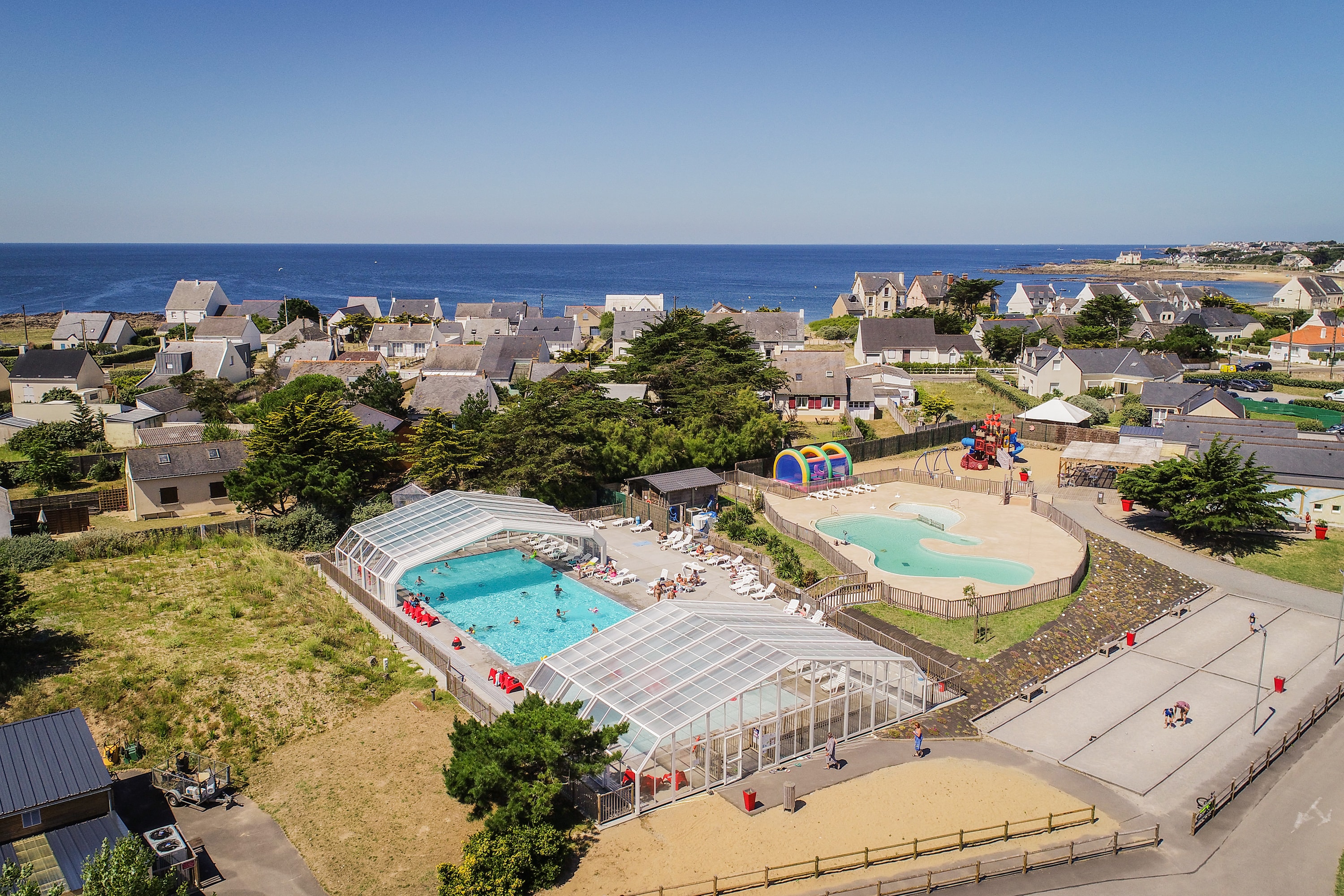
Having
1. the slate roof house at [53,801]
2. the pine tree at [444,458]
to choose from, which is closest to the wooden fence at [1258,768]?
the slate roof house at [53,801]

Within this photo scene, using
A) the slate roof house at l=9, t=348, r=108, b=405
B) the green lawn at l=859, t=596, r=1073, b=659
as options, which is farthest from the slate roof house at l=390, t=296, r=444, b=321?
the green lawn at l=859, t=596, r=1073, b=659

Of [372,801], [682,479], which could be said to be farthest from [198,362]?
[372,801]

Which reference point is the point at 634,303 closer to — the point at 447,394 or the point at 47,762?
the point at 447,394

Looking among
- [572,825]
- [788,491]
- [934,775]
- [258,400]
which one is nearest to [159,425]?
[258,400]

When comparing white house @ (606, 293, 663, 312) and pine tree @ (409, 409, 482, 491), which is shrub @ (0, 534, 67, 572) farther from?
white house @ (606, 293, 663, 312)

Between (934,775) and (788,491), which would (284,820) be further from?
(788,491)

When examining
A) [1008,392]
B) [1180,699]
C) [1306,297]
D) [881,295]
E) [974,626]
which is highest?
[881,295]
